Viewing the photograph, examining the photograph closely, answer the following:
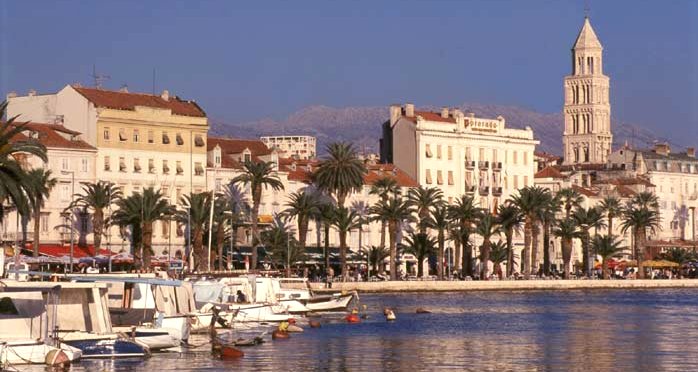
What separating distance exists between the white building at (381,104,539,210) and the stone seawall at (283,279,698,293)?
1594 centimetres

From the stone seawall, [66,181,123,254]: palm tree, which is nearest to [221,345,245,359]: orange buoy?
the stone seawall

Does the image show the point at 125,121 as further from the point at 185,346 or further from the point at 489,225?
the point at 185,346

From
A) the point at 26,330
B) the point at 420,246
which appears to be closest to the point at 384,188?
the point at 420,246

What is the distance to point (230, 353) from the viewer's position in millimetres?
68312

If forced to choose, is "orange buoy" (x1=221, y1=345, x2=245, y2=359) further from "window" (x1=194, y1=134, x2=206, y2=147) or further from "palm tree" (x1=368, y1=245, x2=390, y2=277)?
"palm tree" (x1=368, y1=245, x2=390, y2=277)

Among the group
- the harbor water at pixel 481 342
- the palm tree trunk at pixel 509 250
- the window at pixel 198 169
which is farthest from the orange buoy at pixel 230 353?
the palm tree trunk at pixel 509 250

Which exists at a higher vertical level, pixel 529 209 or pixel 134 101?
pixel 134 101

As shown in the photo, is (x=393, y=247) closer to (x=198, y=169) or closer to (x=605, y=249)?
(x=198, y=169)

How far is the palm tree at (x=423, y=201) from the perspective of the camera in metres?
158

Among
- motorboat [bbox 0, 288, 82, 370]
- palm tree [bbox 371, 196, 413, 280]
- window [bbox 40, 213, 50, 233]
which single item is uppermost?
palm tree [bbox 371, 196, 413, 280]

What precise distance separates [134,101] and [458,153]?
1802 inches

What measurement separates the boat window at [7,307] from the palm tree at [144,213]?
6469 centimetres

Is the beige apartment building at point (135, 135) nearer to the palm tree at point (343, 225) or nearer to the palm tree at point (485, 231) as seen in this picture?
the palm tree at point (343, 225)

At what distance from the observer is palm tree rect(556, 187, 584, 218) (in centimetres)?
18488
